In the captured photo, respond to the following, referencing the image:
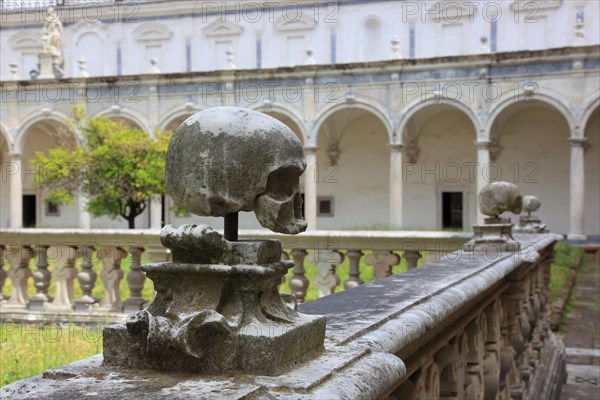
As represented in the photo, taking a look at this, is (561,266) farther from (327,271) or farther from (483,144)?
(327,271)

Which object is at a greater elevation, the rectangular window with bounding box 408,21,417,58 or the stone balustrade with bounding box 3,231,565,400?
the rectangular window with bounding box 408,21,417,58

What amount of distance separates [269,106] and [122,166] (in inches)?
374

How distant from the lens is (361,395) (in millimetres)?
1802

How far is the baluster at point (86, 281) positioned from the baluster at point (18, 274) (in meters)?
0.51

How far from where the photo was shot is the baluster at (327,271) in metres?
7.09

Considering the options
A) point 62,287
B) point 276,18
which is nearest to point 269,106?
point 276,18

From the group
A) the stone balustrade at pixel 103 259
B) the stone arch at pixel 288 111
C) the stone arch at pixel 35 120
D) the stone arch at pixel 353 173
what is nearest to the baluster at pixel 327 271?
the stone balustrade at pixel 103 259

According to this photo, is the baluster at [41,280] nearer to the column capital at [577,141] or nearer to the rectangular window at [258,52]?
the column capital at [577,141]

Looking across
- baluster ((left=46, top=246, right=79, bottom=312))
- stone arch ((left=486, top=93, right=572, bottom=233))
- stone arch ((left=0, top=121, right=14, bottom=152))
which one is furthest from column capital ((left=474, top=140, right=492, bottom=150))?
baluster ((left=46, top=246, right=79, bottom=312))

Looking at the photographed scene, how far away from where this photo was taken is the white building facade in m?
26.3

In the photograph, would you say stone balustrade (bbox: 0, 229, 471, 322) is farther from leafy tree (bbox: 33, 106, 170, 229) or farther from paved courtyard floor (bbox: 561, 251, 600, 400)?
leafy tree (bbox: 33, 106, 170, 229)

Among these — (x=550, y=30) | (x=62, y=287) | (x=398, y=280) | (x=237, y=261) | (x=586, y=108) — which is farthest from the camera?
(x=550, y=30)

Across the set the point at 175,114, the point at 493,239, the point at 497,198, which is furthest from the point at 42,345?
the point at 175,114

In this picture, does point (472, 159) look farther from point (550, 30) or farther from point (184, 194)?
point (184, 194)
